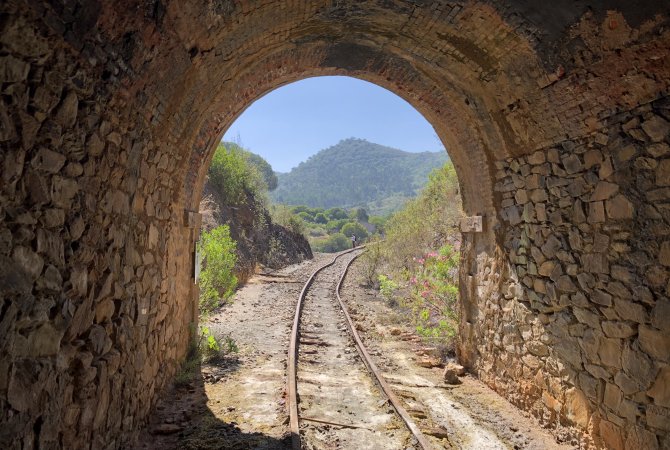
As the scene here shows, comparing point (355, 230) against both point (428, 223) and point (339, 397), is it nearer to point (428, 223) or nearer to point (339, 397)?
point (428, 223)

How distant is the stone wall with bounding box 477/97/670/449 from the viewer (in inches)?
146

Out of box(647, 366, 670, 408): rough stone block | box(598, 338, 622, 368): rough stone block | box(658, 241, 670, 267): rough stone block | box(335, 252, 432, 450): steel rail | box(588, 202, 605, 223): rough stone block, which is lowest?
box(335, 252, 432, 450): steel rail

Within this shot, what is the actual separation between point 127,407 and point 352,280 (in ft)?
43.2

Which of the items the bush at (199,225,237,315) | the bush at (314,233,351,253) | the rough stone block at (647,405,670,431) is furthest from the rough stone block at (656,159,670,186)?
the bush at (314,233,351,253)

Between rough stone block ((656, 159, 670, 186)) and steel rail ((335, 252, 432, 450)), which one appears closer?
rough stone block ((656, 159, 670, 186))

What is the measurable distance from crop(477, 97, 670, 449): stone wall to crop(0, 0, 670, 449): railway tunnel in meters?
0.02

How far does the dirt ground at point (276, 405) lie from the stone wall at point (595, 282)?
53cm

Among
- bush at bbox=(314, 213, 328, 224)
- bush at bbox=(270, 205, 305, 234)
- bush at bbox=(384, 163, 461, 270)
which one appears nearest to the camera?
bush at bbox=(384, 163, 461, 270)

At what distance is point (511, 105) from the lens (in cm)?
527

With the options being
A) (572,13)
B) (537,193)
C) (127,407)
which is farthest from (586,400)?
(127,407)

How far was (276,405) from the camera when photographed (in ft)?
17.3

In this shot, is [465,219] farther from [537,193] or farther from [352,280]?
[352,280]

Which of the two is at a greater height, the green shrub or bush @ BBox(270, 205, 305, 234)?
bush @ BBox(270, 205, 305, 234)

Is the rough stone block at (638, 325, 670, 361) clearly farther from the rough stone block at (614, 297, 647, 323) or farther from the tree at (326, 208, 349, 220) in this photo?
the tree at (326, 208, 349, 220)
